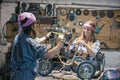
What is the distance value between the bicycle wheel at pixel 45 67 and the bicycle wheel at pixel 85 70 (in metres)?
0.63

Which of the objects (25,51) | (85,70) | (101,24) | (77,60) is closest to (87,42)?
(77,60)

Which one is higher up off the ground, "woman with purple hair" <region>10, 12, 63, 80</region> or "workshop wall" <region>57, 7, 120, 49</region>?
"woman with purple hair" <region>10, 12, 63, 80</region>

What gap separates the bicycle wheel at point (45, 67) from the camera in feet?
16.1

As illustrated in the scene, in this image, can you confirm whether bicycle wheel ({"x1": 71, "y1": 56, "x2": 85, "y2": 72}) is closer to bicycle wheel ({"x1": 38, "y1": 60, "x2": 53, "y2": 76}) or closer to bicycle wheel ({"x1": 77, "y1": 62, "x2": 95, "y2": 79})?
bicycle wheel ({"x1": 77, "y1": 62, "x2": 95, "y2": 79})

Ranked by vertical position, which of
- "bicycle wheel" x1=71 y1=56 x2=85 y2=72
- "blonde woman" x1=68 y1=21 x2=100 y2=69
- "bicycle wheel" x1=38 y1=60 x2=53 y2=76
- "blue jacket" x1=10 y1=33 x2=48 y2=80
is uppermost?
"blue jacket" x1=10 y1=33 x2=48 y2=80

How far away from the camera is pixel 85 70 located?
4.55 metres

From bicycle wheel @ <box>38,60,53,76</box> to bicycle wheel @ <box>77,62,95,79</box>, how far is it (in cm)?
63

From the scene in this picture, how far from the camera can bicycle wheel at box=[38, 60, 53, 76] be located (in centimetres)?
491

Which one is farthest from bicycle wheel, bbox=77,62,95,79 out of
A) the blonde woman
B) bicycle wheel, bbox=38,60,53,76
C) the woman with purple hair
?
the woman with purple hair

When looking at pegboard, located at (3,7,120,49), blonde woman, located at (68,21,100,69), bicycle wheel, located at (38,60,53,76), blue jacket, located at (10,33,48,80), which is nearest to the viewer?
blue jacket, located at (10,33,48,80)

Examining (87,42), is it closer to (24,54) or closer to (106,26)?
(24,54)

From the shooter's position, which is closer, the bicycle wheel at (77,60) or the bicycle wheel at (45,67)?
the bicycle wheel at (77,60)

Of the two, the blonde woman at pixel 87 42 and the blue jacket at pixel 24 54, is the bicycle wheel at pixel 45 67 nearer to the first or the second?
the blonde woman at pixel 87 42

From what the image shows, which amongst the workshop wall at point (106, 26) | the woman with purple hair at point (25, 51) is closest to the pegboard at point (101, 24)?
the workshop wall at point (106, 26)
